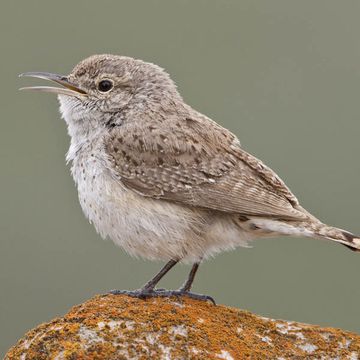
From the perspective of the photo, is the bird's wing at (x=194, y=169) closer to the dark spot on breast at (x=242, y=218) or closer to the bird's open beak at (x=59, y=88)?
the dark spot on breast at (x=242, y=218)

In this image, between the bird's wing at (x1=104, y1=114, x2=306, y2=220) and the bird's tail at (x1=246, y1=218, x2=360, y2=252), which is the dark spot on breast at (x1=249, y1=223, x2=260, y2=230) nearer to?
the bird's tail at (x1=246, y1=218, x2=360, y2=252)

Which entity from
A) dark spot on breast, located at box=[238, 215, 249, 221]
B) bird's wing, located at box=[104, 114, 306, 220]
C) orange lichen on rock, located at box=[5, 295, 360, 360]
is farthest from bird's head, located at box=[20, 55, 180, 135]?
orange lichen on rock, located at box=[5, 295, 360, 360]

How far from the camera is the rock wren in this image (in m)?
7.52

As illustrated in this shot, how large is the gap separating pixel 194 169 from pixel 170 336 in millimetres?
1794

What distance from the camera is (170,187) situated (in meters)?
7.69

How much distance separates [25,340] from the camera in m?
6.50

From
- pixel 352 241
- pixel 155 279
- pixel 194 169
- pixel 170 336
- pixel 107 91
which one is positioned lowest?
pixel 170 336

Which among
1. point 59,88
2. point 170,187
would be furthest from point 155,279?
point 59,88

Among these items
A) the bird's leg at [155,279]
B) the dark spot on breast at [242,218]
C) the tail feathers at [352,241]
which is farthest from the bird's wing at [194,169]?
the bird's leg at [155,279]

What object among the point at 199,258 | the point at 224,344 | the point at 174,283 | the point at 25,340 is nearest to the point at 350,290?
the point at 174,283

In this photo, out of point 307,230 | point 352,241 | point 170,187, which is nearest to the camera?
point 352,241

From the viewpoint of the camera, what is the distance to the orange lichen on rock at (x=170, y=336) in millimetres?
6301

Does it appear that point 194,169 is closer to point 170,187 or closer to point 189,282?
point 170,187

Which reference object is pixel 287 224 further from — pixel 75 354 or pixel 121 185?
pixel 75 354
